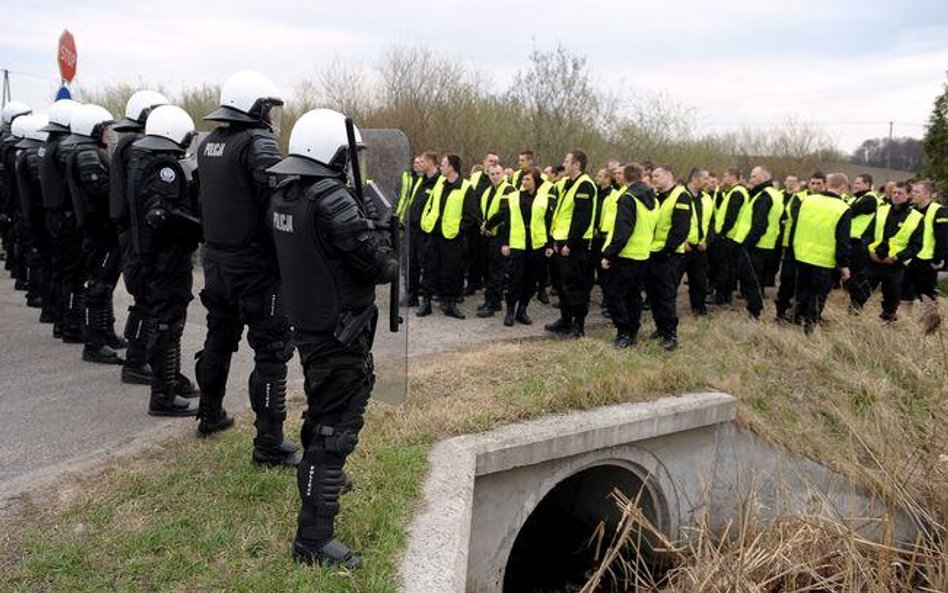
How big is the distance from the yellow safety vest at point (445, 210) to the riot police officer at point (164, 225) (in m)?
4.30

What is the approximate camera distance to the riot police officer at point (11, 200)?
838 cm

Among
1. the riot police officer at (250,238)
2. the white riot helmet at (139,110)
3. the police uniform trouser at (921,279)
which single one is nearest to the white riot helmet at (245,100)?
the riot police officer at (250,238)

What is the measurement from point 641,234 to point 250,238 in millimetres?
4639

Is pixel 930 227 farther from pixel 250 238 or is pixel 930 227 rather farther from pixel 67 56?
pixel 67 56

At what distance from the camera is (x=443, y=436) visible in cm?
549

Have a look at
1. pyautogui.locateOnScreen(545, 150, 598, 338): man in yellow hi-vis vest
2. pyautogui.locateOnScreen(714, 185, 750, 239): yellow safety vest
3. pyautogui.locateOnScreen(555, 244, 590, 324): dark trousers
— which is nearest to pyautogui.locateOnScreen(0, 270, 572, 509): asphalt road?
pyautogui.locateOnScreen(555, 244, 590, 324): dark trousers

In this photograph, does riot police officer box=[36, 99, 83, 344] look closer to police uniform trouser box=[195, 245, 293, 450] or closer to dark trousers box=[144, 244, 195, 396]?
dark trousers box=[144, 244, 195, 396]

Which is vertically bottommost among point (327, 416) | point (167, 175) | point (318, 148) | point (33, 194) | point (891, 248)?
point (327, 416)

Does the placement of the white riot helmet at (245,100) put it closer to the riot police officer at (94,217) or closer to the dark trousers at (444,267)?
the riot police officer at (94,217)

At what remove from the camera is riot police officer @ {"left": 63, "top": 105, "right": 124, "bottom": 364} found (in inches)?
251

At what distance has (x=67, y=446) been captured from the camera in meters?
5.03

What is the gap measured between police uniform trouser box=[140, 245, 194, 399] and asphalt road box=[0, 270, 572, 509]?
1.67 feet

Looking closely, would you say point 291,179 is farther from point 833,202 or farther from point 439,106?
point 439,106

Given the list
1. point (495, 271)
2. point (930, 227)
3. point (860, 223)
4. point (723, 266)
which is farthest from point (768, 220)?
point (495, 271)
